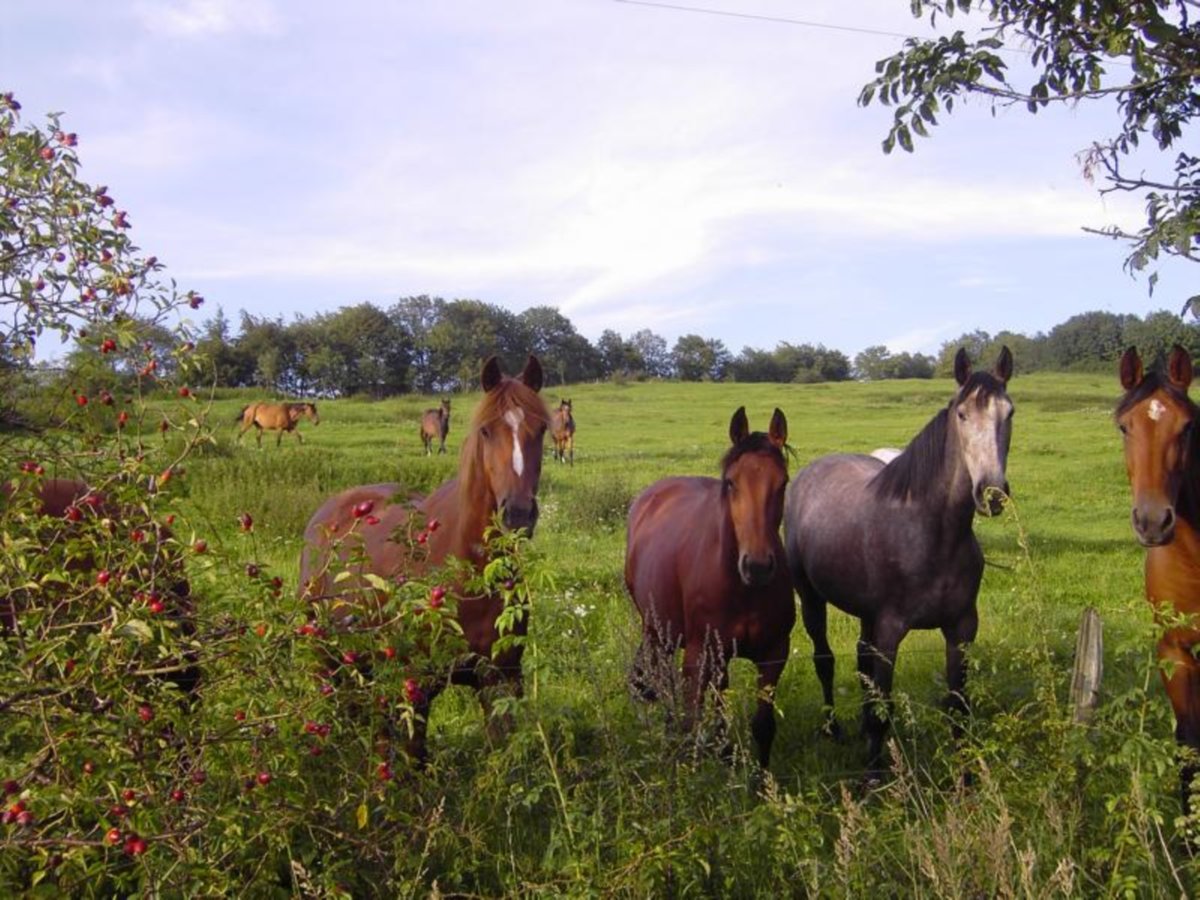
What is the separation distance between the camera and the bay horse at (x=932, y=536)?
16.9 feet

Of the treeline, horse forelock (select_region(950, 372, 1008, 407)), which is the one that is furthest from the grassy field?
the treeline

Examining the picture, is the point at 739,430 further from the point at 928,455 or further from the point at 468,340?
the point at 468,340

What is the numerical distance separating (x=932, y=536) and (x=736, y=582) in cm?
130

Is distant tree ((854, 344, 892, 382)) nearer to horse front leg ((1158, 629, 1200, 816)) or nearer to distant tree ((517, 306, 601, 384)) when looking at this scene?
distant tree ((517, 306, 601, 384))

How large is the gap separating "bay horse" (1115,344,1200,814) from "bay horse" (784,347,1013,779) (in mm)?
777

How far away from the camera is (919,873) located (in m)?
3.04

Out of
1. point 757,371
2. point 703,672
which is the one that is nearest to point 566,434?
point 703,672

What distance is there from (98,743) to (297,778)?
1.75ft

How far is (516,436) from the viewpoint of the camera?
4.14 m

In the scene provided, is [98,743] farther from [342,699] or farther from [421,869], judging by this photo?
[421,869]

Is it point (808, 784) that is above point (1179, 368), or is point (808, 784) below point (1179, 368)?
below

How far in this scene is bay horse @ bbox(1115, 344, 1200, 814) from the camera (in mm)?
4137

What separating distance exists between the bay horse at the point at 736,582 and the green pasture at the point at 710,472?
9.0 inches

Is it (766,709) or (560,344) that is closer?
(766,709)
